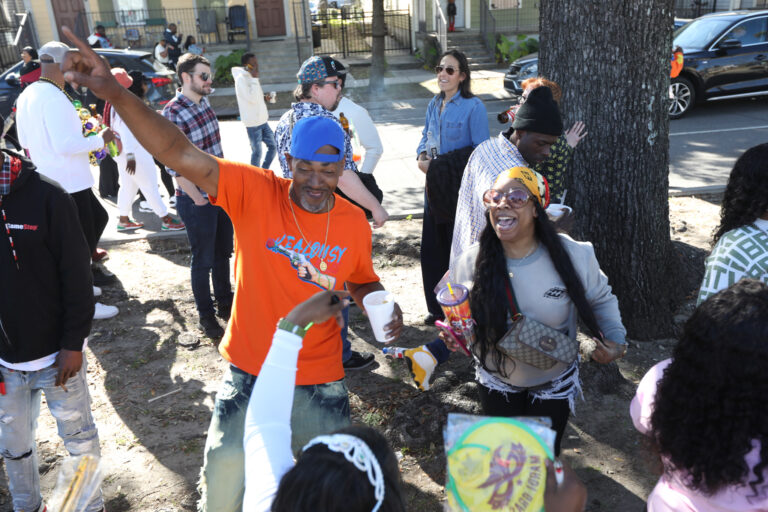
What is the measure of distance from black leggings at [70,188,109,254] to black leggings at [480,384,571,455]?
12.7 ft

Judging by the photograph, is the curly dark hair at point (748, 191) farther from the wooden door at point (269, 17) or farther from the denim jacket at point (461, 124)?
the wooden door at point (269, 17)

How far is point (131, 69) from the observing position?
553 inches

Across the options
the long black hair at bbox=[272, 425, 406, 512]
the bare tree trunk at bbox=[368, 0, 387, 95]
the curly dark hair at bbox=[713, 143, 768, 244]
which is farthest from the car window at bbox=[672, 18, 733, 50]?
the long black hair at bbox=[272, 425, 406, 512]

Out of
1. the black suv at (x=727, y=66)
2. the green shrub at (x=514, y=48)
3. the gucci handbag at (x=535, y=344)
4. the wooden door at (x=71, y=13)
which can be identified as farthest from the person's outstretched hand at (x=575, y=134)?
the wooden door at (x=71, y=13)

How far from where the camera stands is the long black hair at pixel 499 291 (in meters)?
2.86

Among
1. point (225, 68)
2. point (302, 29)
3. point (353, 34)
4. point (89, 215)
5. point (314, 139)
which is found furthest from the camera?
point (353, 34)

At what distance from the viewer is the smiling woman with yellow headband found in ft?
9.43

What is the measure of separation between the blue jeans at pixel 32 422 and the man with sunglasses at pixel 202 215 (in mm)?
2063

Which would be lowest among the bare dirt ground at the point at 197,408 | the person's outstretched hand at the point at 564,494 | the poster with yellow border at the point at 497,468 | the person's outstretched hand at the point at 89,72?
the bare dirt ground at the point at 197,408

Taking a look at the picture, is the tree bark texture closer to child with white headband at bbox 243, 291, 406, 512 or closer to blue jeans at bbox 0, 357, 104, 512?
child with white headband at bbox 243, 291, 406, 512

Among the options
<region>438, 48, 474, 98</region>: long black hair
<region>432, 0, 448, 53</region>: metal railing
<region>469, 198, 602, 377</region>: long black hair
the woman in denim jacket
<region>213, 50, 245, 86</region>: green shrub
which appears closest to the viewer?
<region>469, 198, 602, 377</region>: long black hair

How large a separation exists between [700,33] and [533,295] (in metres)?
12.6

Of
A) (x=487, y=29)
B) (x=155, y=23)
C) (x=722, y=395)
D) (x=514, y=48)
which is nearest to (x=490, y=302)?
(x=722, y=395)

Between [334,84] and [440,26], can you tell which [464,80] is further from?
[440,26]
